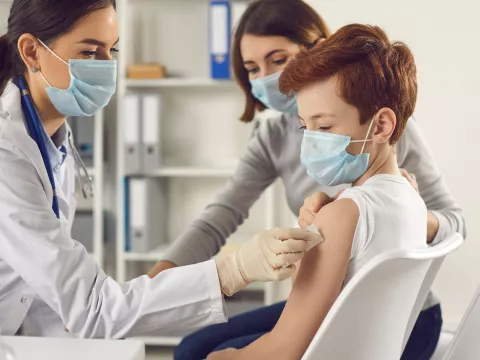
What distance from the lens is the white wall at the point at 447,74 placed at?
10.9 ft

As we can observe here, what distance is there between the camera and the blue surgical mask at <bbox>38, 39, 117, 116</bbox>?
1.61 m

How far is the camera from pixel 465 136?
10.9ft

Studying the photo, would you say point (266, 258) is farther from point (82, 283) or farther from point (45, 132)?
point (45, 132)

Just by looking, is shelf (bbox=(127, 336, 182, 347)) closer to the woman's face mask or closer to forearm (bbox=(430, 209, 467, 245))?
the woman's face mask

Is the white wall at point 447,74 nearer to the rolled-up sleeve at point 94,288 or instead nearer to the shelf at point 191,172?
the shelf at point 191,172

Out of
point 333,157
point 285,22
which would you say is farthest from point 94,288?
point 285,22

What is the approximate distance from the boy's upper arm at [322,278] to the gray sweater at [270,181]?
23.3 inches

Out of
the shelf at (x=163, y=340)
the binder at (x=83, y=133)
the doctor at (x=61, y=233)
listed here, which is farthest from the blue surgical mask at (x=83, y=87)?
the shelf at (x=163, y=340)

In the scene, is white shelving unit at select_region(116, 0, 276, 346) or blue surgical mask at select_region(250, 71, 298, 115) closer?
blue surgical mask at select_region(250, 71, 298, 115)

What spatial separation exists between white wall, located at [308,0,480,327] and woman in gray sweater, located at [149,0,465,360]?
4.82 feet

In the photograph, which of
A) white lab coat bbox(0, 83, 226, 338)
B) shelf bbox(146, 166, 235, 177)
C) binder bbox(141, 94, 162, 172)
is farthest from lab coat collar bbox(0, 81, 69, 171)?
shelf bbox(146, 166, 235, 177)

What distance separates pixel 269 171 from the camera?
2.04 meters

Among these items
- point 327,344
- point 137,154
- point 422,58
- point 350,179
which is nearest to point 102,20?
point 350,179

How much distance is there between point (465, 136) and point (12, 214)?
2467 mm
